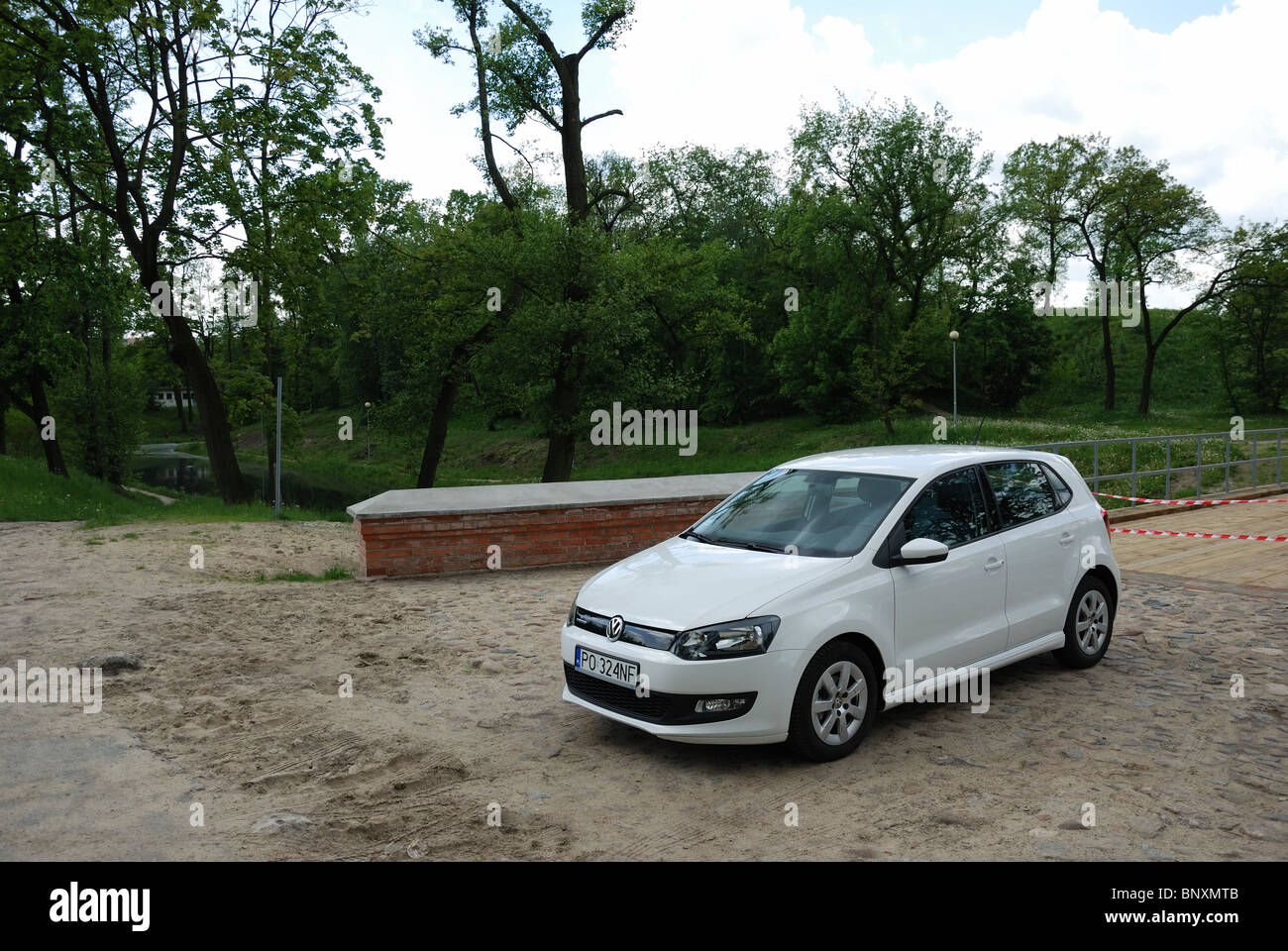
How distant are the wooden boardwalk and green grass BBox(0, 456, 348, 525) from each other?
13.8 meters

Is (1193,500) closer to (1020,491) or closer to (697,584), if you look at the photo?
(1020,491)

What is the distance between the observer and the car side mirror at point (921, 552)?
5051 mm

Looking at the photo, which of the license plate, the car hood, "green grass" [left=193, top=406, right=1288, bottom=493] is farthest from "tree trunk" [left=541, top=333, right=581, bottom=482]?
the license plate

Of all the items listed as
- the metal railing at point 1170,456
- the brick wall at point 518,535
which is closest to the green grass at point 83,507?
the brick wall at point 518,535

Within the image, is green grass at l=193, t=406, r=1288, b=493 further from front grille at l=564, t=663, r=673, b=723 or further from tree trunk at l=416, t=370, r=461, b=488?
front grille at l=564, t=663, r=673, b=723

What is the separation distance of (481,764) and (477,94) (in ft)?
82.0

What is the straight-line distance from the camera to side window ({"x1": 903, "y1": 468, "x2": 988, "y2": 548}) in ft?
17.9

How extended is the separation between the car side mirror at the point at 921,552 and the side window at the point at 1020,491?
41.3 inches

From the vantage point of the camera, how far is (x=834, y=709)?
4.80m

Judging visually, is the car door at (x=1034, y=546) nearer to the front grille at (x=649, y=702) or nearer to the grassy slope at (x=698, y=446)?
the front grille at (x=649, y=702)

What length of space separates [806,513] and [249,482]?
45731 mm
